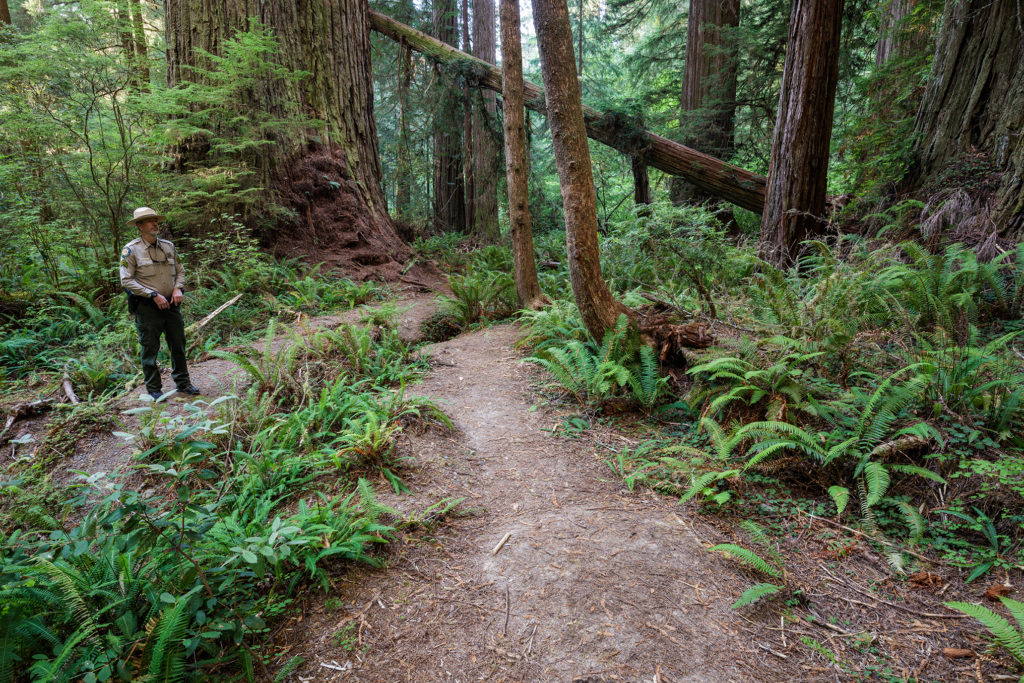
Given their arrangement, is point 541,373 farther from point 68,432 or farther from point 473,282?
point 68,432

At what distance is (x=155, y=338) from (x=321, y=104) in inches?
245

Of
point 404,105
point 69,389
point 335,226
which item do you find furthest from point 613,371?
point 404,105

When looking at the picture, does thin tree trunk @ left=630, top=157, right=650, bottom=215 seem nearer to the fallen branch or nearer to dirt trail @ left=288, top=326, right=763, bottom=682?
dirt trail @ left=288, top=326, right=763, bottom=682

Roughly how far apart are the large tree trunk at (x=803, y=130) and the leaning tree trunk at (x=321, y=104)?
665cm

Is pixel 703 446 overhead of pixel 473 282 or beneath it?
beneath

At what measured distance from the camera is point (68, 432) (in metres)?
4.31

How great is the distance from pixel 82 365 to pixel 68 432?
1.45 meters

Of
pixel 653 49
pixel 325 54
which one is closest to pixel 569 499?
pixel 325 54

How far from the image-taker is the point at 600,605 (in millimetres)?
2330

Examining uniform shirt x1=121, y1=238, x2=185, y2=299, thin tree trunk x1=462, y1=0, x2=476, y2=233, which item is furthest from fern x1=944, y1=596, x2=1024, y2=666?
thin tree trunk x1=462, y1=0, x2=476, y2=233

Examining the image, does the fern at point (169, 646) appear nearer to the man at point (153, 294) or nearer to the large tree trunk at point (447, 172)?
the man at point (153, 294)

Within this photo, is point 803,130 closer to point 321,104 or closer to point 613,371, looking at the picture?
point 613,371

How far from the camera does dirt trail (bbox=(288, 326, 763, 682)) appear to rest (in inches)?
82.0

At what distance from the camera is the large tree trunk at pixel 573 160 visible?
14.7 ft
